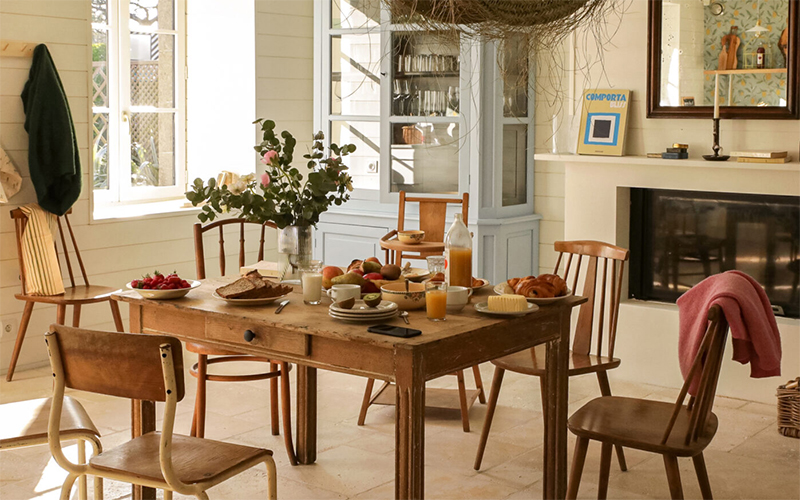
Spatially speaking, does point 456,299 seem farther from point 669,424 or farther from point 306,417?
point 306,417

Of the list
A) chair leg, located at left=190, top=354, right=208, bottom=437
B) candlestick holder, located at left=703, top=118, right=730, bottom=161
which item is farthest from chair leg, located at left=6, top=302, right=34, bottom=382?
candlestick holder, located at left=703, top=118, right=730, bottom=161

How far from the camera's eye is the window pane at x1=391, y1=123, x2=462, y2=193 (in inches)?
228

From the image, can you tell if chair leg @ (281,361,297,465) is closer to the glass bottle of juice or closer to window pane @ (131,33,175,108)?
the glass bottle of juice

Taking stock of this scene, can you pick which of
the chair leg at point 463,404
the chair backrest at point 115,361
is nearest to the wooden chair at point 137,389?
the chair backrest at point 115,361

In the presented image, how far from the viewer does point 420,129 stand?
5.84 metres

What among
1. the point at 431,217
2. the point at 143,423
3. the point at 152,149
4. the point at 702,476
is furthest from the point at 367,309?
the point at 152,149

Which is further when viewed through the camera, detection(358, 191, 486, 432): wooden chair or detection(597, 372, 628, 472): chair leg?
detection(358, 191, 486, 432): wooden chair

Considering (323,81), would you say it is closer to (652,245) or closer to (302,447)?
(652,245)

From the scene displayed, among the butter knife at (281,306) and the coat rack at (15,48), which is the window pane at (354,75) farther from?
the butter knife at (281,306)

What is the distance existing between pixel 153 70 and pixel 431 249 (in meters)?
2.60

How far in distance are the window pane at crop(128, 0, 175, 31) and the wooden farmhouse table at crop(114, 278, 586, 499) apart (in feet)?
10.7

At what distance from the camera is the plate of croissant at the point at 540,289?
2.99 metres

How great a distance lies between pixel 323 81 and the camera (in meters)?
6.20

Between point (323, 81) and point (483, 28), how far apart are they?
382 centimetres
